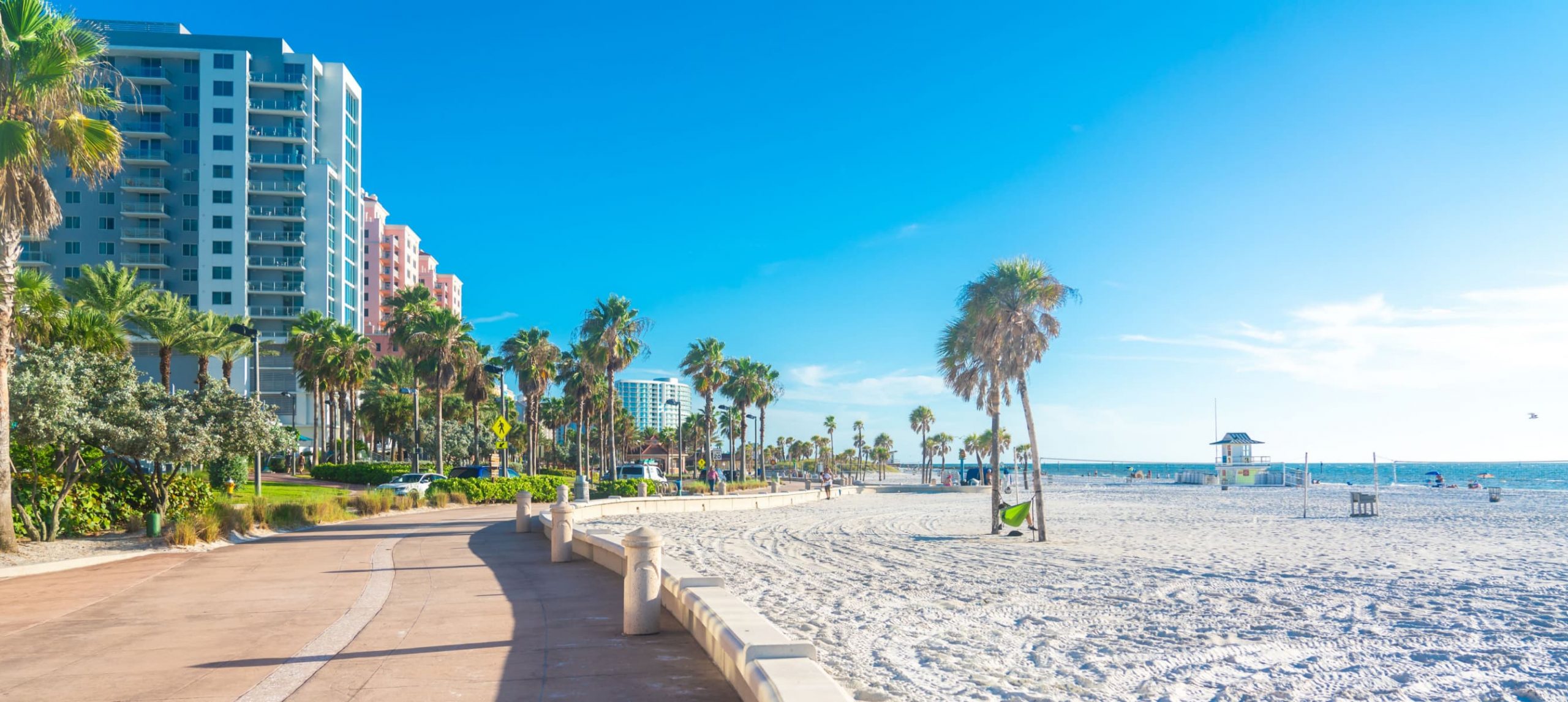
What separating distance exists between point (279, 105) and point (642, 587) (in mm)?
93689

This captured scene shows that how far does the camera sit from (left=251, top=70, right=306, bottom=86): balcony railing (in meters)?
85.8

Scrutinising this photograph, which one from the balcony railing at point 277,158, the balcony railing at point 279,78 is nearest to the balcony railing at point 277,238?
the balcony railing at point 277,158

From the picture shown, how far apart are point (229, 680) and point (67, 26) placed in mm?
14581

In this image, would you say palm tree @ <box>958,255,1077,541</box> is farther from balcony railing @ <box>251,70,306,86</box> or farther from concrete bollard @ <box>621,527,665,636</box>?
balcony railing @ <box>251,70,306,86</box>

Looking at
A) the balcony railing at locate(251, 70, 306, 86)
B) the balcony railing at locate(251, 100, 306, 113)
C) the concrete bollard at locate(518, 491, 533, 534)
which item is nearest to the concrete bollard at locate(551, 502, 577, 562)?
the concrete bollard at locate(518, 491, 533, 534)

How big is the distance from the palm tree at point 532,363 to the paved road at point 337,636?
4737 centimetres

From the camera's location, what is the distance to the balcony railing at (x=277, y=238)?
84.1 meters

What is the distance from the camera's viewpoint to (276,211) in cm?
8544

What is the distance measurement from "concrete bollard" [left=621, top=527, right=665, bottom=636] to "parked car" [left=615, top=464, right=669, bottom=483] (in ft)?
123

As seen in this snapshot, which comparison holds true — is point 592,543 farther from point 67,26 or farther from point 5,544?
point 67,26

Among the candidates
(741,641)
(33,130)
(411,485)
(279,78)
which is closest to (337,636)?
(741,641)

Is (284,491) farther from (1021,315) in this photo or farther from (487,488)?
(1021,315)

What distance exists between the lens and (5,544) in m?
15.2

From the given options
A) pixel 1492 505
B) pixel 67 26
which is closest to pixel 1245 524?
pixel 1492 505
